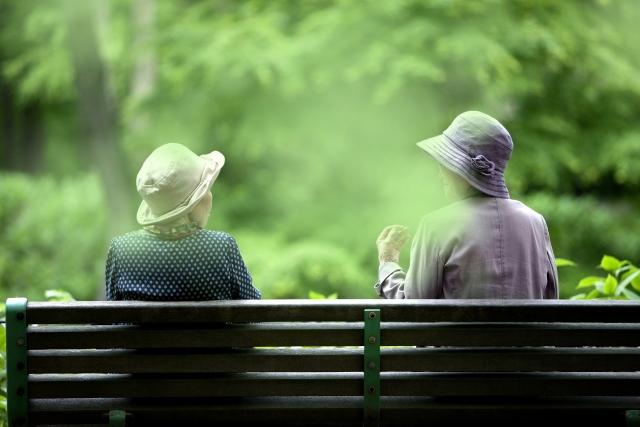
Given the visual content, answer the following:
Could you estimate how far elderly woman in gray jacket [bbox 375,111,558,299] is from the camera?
2348 millimetres

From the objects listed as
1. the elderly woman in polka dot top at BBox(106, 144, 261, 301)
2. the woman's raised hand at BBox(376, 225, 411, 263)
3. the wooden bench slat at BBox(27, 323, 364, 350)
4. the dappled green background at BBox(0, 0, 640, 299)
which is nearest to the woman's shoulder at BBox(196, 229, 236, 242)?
the elderly woman in polka dot top at BBox(106, 144, 261, 301)

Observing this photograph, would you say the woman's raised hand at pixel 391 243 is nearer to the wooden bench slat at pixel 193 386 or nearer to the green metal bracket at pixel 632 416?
the wooden bench slat at pixel 193 386

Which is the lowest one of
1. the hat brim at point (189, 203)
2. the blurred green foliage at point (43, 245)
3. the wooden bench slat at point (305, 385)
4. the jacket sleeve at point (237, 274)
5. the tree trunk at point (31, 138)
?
the wooden bench slat at point (305, 385)

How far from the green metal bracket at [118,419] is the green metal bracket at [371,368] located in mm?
729

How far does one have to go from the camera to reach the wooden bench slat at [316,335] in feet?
7.22

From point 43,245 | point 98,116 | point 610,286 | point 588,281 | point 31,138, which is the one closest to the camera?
point 610,286

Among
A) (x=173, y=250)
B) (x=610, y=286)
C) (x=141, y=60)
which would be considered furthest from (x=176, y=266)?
(x=141, y=60)

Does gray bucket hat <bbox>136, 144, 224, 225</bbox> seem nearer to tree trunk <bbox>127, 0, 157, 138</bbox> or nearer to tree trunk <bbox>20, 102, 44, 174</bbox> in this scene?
tree trunk <bbox>127, 0, 157, 138</bbox>

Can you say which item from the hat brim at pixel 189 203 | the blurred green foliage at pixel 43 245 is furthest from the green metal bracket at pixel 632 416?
the blurred green foliage at pixel 43 245

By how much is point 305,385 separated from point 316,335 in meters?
0.16

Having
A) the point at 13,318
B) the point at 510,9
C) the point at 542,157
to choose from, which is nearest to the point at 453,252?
the point at 13,318

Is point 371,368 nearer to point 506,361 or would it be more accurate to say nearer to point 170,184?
point 506,361

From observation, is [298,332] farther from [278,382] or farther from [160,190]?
[160,190]

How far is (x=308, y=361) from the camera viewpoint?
222 cm
